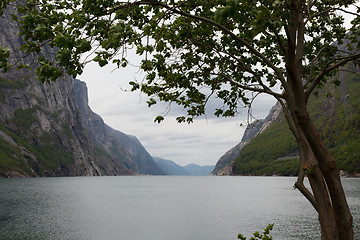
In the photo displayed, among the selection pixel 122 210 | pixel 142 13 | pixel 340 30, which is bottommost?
pixel 122 210

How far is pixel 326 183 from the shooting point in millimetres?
9719

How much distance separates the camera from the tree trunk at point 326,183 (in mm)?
8984

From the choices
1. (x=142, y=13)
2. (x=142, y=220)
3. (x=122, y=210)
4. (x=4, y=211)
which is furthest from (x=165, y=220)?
(x=142, y=13)

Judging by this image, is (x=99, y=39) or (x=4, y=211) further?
(x=4, y=211)

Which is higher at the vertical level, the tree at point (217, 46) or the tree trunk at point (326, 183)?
the tree at point (217, 46)

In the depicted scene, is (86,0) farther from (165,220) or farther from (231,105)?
(165,220)

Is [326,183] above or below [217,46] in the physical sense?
below

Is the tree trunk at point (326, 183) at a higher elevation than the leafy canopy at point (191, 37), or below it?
below

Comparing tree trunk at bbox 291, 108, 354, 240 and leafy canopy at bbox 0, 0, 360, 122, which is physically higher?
leafy canopy at bbox 0, 0, 360, 122

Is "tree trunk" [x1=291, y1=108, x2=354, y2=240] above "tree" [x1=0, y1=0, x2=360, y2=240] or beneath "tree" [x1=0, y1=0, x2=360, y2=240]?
beneath

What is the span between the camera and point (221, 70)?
1399cm

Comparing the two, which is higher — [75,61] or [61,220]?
[75,61]

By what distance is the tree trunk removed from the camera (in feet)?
29.5

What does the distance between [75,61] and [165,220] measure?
61.7 metres
